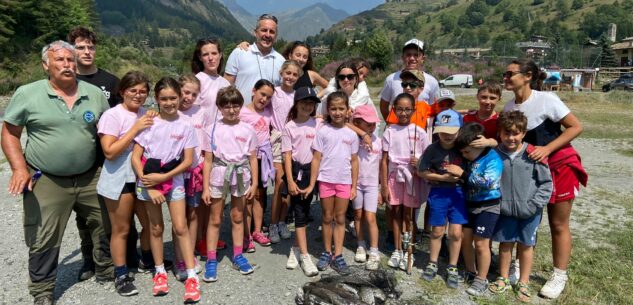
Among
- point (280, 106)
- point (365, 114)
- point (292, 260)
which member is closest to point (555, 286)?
point (365, 114)

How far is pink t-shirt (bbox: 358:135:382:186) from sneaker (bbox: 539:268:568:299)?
2.02 metres

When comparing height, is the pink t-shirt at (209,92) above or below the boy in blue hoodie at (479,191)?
above

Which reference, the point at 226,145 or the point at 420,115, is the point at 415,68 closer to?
the point at 420,115

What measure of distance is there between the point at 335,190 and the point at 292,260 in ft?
3.13

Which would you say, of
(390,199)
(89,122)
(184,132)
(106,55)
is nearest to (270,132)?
(184,132)

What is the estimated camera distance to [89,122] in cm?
381

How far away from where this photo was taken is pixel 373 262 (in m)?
4.69

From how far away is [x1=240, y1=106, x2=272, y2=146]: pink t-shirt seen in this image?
4.89m

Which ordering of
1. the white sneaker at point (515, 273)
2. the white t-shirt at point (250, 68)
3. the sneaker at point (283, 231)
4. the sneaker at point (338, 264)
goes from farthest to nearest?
the sneaker at point (283, 231), the white t-shirt at point (250, 68), the sneaker at point (338, 264), the white sneaker at point (515, 273)

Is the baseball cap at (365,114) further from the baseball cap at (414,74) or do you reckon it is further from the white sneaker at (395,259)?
the white sneaker at (395,259)

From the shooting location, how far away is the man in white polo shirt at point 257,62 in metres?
5.32

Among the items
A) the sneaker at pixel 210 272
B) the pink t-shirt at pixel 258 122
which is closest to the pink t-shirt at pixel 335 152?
the pink t-shirt at pixel 258 122

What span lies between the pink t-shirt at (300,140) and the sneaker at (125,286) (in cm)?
207

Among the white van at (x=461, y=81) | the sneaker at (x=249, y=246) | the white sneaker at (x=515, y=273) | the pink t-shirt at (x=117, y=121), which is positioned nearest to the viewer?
the pink t-shirt at (x=117, y=121)
